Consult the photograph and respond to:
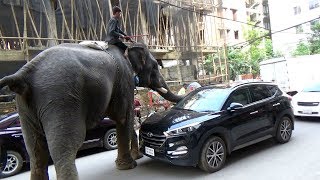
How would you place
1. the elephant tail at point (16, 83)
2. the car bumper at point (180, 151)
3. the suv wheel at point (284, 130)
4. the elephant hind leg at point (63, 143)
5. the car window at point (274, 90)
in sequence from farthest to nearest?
the car window at point (274, 90) → the suv wheel at point (284, 130) → the car bumper at point (180, 151) → the elephant hind leg at point (63, 143) → the elephant tail at point (16, 83)

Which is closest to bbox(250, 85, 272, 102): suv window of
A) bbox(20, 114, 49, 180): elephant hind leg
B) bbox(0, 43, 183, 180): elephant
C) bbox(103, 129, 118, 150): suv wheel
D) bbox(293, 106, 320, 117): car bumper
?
bbox(0, 43, 183, 180): elephant

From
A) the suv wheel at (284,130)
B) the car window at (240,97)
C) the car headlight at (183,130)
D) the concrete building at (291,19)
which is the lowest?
the suv wheel at (284,130)

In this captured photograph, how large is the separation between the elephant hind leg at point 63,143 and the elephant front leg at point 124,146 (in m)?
2.46

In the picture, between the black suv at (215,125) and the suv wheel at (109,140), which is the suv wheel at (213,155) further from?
the suv wheel at (109,140)

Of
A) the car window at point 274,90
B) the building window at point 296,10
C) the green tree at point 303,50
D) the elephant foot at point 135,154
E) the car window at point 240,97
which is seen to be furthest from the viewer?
the building window at point 296,10

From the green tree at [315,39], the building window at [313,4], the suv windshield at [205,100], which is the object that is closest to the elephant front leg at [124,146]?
the suv windshield at [205,100]

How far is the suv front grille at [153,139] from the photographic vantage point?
7016 millimetres

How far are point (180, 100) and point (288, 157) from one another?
9.21 ft

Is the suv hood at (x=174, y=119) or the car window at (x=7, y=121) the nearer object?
the suv hood at (x=174, y=119)

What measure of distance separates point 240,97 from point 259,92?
0.84 m

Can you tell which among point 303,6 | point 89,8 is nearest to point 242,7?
point 303,6

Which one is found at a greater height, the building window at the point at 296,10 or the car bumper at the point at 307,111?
the building window at the point at 296,10

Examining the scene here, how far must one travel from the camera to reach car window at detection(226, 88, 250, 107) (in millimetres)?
7914

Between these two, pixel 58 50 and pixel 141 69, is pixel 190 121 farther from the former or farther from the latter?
pixel 58 50
